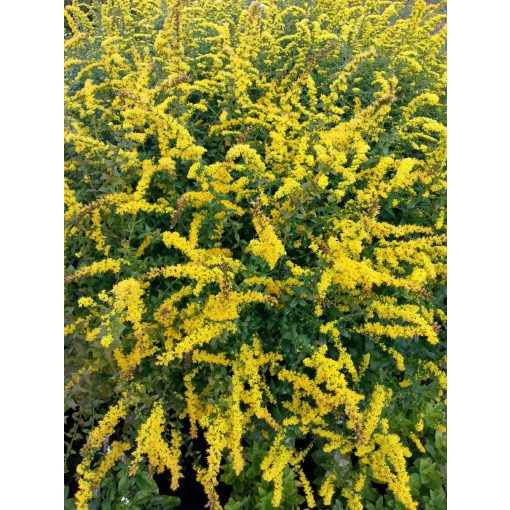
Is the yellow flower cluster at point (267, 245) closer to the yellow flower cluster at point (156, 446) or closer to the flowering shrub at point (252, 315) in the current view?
the flowering shrub at point (252, 315)

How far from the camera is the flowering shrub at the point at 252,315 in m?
1.88

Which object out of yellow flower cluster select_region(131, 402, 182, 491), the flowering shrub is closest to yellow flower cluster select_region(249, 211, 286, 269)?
the flowering shrub

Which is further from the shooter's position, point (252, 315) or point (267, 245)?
point (252, 315)

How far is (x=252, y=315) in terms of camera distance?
6.94 ft

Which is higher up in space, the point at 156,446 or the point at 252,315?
the point at 252,315

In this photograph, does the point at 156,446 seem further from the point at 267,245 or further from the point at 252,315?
the point at 267,245

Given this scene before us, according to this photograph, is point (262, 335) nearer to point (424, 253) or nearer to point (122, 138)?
point (424, 253)

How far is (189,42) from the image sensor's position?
333 centimetres

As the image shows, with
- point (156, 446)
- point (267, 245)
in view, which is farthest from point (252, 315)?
point (156, 446)

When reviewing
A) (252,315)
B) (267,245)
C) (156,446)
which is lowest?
(156,446)

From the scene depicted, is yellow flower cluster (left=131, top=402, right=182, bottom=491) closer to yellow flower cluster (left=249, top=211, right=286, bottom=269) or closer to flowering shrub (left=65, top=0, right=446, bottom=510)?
flowering shrub (left=65, top=0, right=446, bottom=510)

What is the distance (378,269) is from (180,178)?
3.49ft

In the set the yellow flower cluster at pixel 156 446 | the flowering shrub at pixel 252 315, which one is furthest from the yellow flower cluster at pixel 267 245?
the yellow flower cluster at pixel 156 446

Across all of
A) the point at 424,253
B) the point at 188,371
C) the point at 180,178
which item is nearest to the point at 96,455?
the point at 188,371
